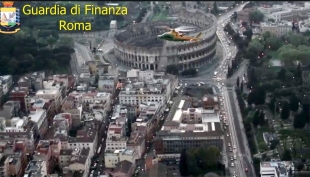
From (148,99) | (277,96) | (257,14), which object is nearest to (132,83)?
(148,99)

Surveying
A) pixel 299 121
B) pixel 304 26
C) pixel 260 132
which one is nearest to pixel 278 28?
pixel 304 26

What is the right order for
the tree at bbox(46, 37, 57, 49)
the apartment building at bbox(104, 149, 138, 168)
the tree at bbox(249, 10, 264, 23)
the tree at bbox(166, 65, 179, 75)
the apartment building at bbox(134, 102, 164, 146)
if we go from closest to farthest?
the apartment building at bbox(104, 149, 138, 168) < the apartment building at bbox(134, 102, 164, 146) < the tree at bbox(166, 65, 179, 75) < the tree at bbox(46, 37, 57, 49) < the tree at bbox(249, 10, 264, 23)

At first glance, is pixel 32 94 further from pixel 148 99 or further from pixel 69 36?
pixel 69 36

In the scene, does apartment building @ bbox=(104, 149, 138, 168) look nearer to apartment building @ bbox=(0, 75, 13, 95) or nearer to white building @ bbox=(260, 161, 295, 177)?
white building @ bbox=(260, 161, 295, 177)

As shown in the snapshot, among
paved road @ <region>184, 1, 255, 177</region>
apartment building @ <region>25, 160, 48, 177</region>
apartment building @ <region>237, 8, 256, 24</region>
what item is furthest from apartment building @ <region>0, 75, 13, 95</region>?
apartment building @ <region>237, 8, 256, 24</region>

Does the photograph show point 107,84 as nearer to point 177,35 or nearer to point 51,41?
point 177,35

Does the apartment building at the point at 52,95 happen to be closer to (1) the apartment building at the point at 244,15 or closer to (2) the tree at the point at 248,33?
(2) the tree at the point at 248,33
